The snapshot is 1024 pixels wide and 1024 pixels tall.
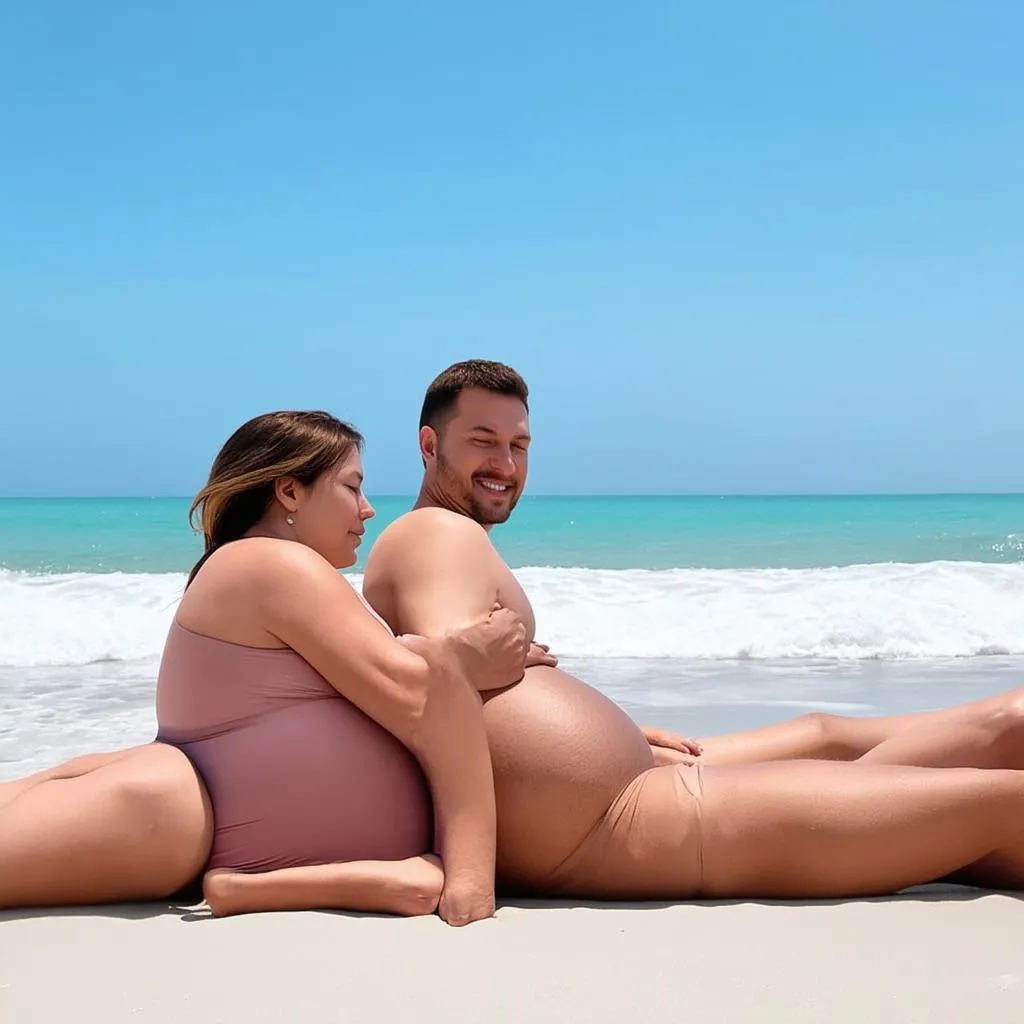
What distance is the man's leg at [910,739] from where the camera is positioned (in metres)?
3.38

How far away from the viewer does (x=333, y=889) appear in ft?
9.83

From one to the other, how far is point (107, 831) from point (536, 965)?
1.16 meters

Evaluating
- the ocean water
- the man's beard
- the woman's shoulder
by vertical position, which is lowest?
the ocean water

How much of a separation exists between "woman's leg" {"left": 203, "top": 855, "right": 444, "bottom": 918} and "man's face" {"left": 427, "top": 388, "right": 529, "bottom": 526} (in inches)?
45.8

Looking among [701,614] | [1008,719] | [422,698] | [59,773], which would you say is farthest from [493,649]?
[701,614]

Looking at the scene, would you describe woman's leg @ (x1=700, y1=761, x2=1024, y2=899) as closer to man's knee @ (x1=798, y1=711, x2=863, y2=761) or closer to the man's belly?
the man's belly

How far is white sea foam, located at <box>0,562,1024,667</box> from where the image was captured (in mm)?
11070

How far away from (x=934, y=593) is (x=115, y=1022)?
11.9 meters

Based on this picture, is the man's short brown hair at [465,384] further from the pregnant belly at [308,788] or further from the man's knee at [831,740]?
the man's knee at [831,740]

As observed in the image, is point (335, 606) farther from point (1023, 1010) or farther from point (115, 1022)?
point (1023, 1010)

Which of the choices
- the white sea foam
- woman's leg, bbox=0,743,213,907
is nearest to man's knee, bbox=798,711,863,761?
woman's leg, bbox=0,743,213,907

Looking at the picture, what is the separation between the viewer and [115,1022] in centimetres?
238

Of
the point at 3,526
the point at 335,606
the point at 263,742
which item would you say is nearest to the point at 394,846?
the point at 263,742

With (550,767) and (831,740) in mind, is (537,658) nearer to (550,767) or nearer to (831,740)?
(550,767)
